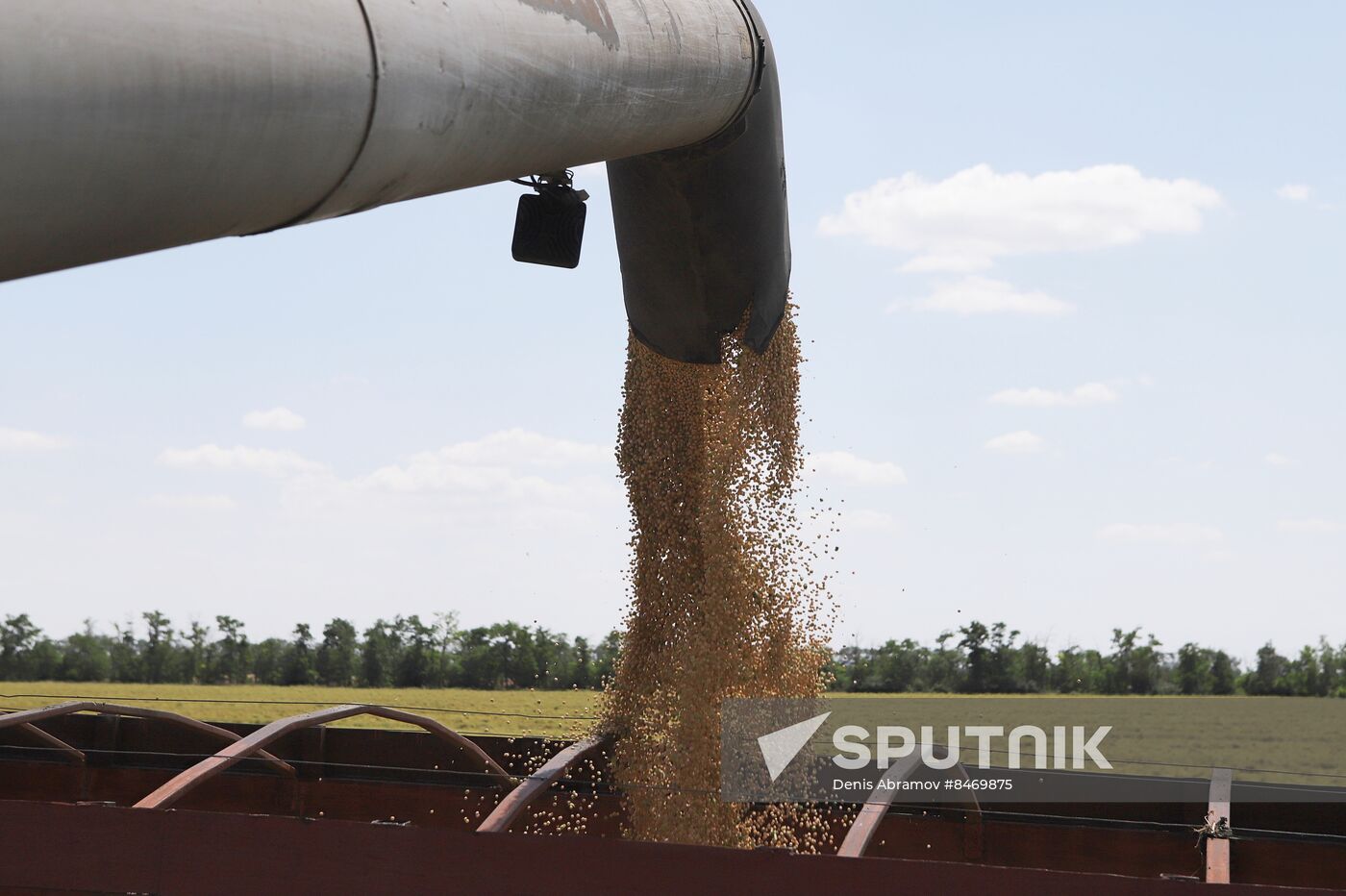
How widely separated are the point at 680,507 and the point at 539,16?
4083mm

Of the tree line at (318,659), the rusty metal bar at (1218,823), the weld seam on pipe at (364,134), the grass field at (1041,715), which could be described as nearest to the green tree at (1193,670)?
the grass field at (1041,715)

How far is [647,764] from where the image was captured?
692 cm

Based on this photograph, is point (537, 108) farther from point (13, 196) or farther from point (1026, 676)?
point (1026, 676)

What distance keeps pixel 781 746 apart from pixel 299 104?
4999 millimetres

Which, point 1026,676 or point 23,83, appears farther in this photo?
point 1026,676

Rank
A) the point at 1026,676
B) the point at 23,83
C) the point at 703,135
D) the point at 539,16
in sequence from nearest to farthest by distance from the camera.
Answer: the point at 23,83
the point at 539,16
the point at 703,135
the point at 1026,676

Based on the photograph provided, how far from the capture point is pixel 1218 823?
620 cm

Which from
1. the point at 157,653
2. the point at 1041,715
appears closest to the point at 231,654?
the point at 157,653

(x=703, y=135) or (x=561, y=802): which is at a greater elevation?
(x=703, y=135)

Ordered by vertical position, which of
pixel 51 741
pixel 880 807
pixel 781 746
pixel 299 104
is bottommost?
pixel 51 741

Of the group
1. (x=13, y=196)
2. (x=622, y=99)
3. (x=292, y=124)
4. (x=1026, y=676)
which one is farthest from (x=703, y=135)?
(x=1026, y=676)

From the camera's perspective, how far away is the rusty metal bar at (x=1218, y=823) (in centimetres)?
553

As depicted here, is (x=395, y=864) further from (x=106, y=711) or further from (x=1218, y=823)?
(x=1218, y=823)

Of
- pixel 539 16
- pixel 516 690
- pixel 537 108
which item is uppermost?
pixel 539 16
